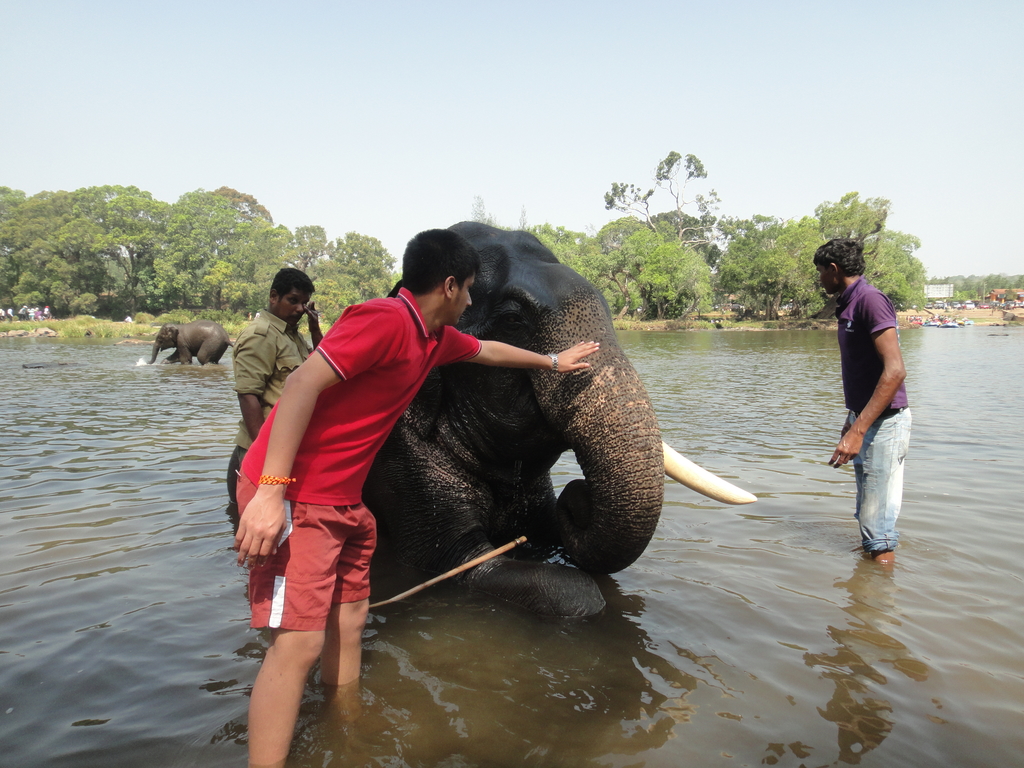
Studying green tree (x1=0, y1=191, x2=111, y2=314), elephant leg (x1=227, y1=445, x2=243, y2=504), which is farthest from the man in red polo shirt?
green tree (x1=0, y1=191, x2=111, y2=314)

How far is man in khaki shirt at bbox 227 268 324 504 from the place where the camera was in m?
4.29

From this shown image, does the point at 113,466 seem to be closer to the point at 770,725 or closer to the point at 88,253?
the point at 770,725

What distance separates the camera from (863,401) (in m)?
4.05

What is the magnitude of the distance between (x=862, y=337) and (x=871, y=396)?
35cm

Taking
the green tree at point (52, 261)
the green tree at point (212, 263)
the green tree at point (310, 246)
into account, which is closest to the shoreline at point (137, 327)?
the green tree at point (52, 261)

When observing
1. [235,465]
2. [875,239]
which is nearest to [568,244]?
[875,239]

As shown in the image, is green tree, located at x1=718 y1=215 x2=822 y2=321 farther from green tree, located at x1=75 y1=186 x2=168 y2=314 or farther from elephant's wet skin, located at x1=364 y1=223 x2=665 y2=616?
elephant's wet skin, located at x1=364 y1=223 x2=665 y2=616

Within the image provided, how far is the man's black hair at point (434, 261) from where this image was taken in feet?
7.55

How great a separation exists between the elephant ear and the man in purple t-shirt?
89.8 inches

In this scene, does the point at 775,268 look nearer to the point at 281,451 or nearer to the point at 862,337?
the point at 862,337

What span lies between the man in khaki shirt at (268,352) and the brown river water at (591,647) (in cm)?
95

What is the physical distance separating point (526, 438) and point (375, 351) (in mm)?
1591

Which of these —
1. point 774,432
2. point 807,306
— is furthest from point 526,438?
point 807,306

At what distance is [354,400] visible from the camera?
2.18m
